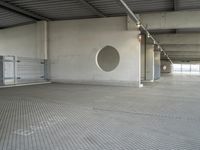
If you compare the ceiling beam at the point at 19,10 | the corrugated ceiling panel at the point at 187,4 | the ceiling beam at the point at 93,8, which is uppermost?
the ceiling beam at the point at 19,10

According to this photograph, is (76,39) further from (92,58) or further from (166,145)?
(166,145)

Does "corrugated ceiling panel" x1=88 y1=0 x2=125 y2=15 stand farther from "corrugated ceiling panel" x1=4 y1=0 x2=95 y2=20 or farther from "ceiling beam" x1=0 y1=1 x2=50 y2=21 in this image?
"ceiling beam" x1=0 y1=1 x2=50 y2=21

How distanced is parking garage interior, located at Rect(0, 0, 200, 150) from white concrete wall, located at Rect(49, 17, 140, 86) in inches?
2.0

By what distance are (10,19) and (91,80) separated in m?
6.11

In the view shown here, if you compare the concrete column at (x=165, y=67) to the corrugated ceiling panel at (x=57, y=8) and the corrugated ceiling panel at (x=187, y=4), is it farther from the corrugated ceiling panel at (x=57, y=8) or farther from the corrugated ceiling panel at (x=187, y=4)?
the corrugated ceiling panel at (x=187, y=4)

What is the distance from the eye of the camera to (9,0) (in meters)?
8.91

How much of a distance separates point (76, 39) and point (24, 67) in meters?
3.32

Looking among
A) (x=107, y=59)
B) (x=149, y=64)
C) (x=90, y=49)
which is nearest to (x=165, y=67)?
(x=149, y=64)

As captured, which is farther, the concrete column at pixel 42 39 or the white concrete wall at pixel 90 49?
the concrete column at pixel 42 39

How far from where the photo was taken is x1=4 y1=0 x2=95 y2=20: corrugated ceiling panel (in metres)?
9.09

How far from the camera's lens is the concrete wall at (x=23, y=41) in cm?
1246

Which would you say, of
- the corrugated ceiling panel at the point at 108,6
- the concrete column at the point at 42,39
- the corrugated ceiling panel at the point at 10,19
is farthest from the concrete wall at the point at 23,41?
the corrugated ceiling panel at the point at 108,6

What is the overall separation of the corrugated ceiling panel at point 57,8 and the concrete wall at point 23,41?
1775 millimetres

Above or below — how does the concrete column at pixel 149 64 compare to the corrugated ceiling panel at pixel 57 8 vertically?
below
